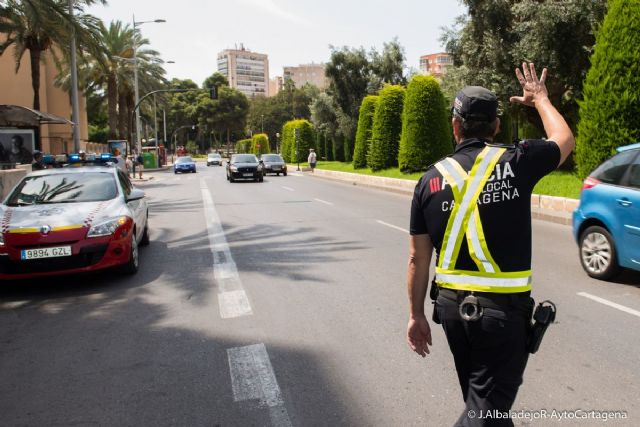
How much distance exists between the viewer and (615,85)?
13.0 m

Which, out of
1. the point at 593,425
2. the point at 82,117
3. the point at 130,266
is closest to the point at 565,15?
the point at 130,266

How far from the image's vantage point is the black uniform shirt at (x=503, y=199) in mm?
2174

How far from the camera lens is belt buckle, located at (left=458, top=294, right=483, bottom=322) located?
2.14 metres

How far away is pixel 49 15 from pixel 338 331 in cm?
1398

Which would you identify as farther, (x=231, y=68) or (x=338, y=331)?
(x=231, y=68)

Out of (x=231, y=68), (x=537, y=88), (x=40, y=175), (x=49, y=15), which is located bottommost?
(x=40, y=175)

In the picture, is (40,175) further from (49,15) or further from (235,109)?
(235,109)

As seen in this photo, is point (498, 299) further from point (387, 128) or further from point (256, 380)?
point (387, 128)

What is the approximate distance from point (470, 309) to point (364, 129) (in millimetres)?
31376

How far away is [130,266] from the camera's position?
23.3 ft

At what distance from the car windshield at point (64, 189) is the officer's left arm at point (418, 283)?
6.02 m

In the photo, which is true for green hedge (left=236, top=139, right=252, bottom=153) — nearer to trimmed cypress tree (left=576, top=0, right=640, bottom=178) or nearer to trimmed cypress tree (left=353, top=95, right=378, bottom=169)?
trimmed cypress tree (left=353, top=95, right=378, bottom=169)

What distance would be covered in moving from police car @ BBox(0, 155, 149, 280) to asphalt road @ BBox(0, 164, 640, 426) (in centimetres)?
36

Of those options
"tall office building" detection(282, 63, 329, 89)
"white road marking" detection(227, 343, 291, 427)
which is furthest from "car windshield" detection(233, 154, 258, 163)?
"tall office building" detection(282, 63, 329, 89)
